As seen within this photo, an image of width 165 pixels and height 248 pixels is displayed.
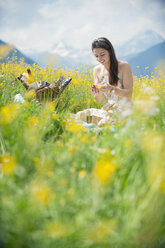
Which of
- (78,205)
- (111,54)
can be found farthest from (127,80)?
(78,205)

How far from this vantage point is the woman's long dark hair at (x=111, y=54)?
2.50 meters

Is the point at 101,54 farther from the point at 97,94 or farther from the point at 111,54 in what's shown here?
the point at 97,94

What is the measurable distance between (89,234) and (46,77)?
137 inches

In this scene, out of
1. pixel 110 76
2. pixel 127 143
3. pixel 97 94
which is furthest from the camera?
pixel 110 76

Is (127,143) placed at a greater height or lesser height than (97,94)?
lesser

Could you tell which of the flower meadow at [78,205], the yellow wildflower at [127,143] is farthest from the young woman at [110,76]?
the flower meadow at [78,205]

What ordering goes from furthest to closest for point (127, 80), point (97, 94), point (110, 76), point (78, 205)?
point (110, 76) → point (127, 80) → point (97, 94) → point (78, 205)

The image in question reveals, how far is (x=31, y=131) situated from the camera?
3.25 ft

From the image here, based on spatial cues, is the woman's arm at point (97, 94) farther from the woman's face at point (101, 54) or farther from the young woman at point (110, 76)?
the woman's face at point (101, 54)

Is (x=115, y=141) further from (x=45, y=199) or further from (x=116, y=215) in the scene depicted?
A: (x=45, y=199)

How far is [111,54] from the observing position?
266cm

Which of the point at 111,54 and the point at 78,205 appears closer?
the point at 78,205

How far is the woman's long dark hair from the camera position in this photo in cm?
250

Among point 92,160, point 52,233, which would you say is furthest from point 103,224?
point 92,160
